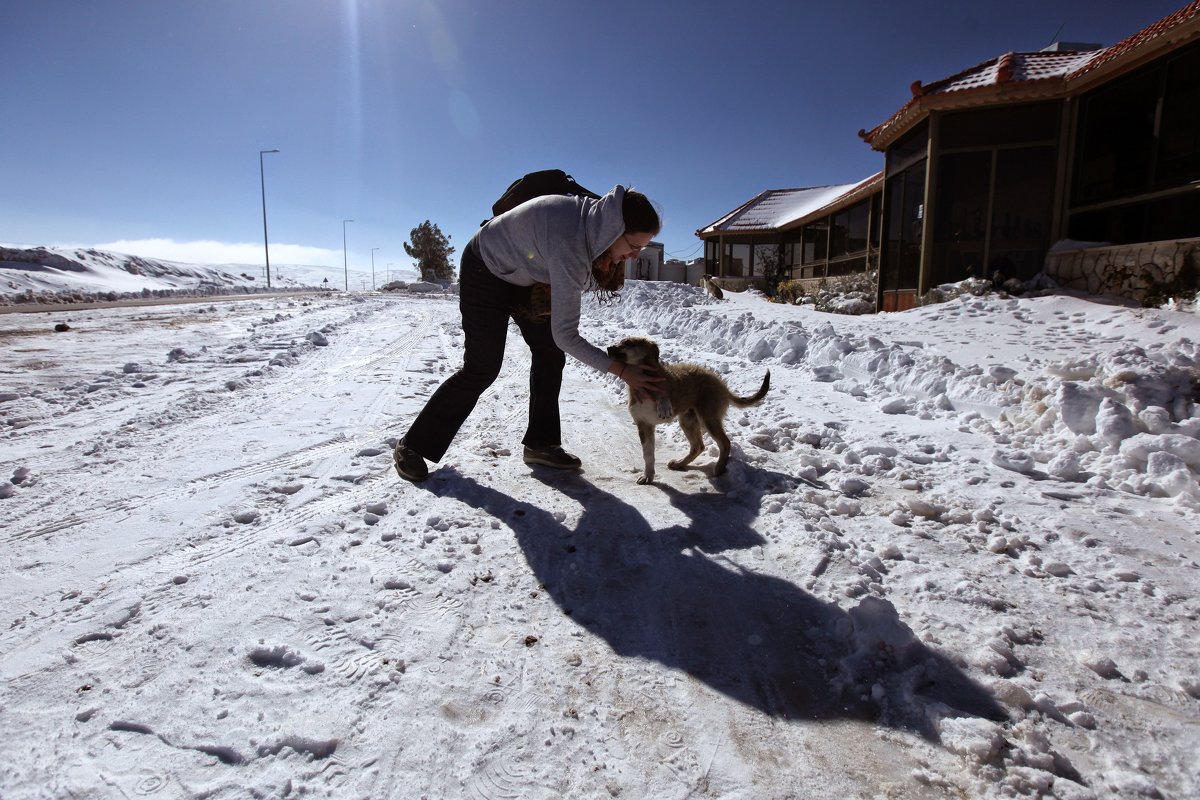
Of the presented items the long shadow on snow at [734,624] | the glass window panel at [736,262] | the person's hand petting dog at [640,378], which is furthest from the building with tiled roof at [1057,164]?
the glass window panel at [736,262]

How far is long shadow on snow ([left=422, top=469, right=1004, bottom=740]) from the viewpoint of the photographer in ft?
5.49

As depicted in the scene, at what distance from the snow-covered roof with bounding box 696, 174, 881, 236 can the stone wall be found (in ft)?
45.8

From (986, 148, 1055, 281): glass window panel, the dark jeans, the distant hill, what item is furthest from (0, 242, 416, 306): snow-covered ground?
(986, 148, 1055, 281): glass window panel

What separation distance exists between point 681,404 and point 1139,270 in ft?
24.8

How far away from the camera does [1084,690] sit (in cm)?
166

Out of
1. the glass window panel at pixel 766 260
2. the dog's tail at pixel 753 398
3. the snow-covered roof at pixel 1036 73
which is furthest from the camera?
the glass window panel at pixel 766 260

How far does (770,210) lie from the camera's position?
24281 mm

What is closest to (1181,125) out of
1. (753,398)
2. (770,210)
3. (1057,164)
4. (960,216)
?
(1057,164)

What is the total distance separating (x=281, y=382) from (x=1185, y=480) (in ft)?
23.6

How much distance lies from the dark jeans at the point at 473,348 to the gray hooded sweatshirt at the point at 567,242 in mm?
317

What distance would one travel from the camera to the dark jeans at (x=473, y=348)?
327 cm

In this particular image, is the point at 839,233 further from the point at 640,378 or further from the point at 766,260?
the point at 640,378

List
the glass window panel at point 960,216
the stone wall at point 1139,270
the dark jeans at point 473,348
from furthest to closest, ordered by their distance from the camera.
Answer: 1. the glass window panel at point 960,216
2. the stone wall at point 1139,270
3. the dark jeans at point 473,348

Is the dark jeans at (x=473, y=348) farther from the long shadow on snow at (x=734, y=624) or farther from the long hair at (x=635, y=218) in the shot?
the long shadow on snow at (x=734, y=624)
